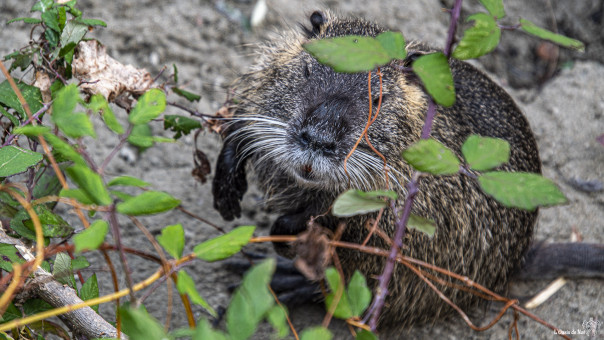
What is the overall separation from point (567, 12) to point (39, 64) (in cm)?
351

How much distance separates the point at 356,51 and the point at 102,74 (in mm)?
1029

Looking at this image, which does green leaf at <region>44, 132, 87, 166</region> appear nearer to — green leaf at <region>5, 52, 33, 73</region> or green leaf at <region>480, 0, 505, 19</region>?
green leaf at <region>5, 52, 33, 73</region>

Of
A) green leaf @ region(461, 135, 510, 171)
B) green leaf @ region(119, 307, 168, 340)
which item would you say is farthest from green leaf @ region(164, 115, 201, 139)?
green leaf @ region(119, 307, 168, 340)

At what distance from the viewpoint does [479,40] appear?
60.8 inches

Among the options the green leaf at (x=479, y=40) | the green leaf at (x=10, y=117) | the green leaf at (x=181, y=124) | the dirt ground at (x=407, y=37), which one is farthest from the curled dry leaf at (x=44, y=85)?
the green leaf at (x=479, y=40)

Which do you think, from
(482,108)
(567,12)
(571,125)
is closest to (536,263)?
(482,108)

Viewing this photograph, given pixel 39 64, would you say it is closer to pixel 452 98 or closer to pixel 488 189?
pixel 452 98

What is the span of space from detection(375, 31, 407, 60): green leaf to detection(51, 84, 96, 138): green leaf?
0.69m

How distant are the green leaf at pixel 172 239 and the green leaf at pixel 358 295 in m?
0.40

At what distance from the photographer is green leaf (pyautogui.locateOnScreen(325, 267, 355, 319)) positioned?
1457mm

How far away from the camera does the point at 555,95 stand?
389cm

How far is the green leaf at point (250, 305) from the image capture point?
45.6 inches

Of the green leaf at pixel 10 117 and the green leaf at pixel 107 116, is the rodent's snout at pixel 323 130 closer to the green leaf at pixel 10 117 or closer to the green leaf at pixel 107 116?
the green leaf at pixel 107 116

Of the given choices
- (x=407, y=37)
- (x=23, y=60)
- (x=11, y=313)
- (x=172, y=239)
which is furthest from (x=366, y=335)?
(x=407, y=37)
